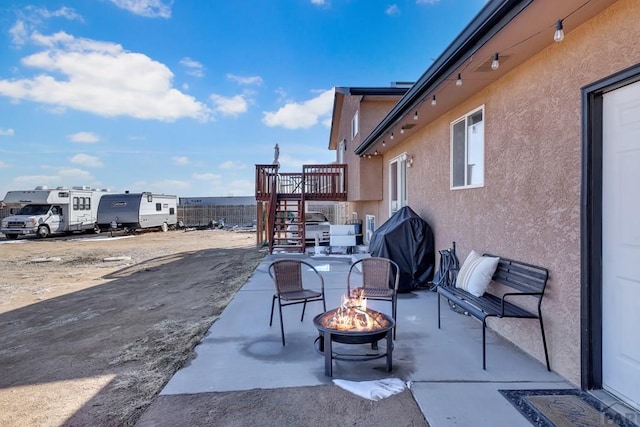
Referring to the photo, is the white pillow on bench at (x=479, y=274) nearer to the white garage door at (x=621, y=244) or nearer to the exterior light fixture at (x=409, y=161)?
the white garage door at (x=621, y=244)

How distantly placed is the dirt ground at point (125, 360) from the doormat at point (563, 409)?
796 mm

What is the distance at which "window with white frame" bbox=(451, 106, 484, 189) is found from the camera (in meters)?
A: 4.69

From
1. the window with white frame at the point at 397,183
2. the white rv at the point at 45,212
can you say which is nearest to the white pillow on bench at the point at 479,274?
the window with white frame at the point at 397,183

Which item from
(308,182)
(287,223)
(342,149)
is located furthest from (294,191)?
(342,149)

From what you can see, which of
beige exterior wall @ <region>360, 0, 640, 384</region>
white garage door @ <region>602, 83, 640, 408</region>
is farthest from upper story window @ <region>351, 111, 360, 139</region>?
white garage door @ <region>602, 83, 640, 408</region>

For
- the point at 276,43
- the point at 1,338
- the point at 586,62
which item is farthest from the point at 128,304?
the point at 276,43

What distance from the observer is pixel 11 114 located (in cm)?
1709

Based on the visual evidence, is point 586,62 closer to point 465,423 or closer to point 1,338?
point 465,423

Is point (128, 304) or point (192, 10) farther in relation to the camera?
point (192, 10)

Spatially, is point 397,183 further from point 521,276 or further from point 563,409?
point 563,409

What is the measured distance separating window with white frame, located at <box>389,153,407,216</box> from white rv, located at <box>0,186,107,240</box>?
1923cm

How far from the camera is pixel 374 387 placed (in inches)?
115

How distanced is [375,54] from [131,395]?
14.3m

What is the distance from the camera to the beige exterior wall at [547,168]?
2.66m
